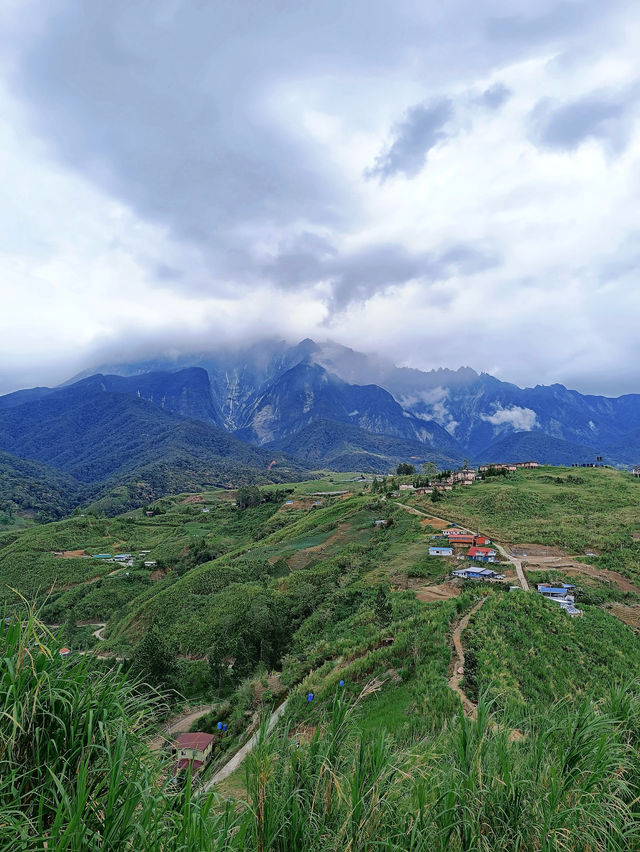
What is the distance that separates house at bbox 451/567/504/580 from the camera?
32562 mm

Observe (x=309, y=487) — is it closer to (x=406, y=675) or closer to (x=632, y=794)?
(x=406, y=675)

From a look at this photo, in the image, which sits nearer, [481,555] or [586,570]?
[586,570]

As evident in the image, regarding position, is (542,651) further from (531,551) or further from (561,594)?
(531,551)

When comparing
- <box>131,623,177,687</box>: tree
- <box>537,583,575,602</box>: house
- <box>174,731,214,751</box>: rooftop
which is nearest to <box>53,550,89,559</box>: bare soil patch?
<box>131,623,177,687</box>: tree

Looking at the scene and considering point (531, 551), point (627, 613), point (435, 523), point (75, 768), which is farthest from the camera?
point (435, 523)

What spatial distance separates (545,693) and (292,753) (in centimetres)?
1660

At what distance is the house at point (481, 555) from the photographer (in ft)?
124

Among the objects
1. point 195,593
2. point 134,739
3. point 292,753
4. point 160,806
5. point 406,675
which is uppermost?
point 134,739

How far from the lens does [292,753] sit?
16.3 feet

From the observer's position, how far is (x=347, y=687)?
1781 centimetres

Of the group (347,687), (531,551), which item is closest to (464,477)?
(531,551)

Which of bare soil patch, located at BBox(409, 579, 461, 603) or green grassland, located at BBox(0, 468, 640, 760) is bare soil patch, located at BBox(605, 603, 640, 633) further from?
bare soil patch, located at BBox(409, 579, 461, 603)

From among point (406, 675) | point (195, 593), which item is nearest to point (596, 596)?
point (406, 675)

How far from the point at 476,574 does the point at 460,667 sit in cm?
1690
